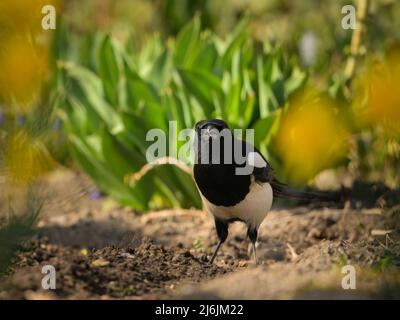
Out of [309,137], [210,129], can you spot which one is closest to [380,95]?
[309,137]

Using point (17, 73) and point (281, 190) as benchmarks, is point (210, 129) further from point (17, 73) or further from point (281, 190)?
point (281, 190)

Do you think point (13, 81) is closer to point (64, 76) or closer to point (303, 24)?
point (64, 76)

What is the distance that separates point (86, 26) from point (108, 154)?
381cm

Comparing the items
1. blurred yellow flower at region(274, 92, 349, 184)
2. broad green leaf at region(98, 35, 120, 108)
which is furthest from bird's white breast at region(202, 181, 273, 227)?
broad green leaf at region(98, 35, 120, 108)

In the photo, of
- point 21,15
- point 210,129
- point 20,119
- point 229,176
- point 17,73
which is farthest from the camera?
point 21,15

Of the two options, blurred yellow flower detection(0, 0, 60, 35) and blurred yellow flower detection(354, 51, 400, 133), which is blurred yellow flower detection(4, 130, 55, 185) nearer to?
blurred yellow flower detection(0, 0, 60, 35)

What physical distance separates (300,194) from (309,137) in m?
0.51

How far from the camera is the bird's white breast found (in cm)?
395

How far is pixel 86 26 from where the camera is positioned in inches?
341

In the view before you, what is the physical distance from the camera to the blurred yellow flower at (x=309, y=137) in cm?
506

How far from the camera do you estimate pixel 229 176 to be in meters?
3.84

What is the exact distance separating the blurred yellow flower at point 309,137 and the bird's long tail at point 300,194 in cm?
17

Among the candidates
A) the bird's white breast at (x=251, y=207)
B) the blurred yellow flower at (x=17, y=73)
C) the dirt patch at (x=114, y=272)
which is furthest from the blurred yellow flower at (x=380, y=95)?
the blurred yellow flower at (x=17, y=73)

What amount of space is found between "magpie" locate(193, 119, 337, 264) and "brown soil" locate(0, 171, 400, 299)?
261 millimetres
